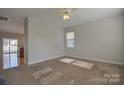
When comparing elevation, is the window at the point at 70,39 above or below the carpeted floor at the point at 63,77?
above

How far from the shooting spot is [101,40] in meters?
3.92

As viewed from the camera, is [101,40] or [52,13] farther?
[101,40]

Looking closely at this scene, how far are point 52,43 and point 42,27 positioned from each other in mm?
1078

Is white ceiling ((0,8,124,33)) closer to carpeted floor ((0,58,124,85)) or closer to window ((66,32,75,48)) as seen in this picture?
window ((66,32,75,48))

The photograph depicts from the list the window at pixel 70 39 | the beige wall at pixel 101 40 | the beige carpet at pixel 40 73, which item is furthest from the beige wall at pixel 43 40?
the beige carpet at pixel 40 73

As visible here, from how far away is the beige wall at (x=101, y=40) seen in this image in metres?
3.37

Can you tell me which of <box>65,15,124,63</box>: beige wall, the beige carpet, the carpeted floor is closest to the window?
<box>65,15,124,63</box>: beige wall

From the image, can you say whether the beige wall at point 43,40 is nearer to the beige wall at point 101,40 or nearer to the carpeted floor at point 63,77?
the beige wall at point 101,40

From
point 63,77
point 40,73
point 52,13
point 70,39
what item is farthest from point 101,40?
point 40,73

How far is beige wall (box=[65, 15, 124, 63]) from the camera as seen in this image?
337 cm

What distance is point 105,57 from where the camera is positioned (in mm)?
3812

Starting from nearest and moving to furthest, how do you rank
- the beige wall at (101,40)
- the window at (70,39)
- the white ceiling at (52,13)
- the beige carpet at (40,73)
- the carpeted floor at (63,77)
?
the carpeted floor at (63,77)
the beige carpet at (40,73)
the white ceiling at (52,13)
the beige wall at (101,40)
the window at (70,39)

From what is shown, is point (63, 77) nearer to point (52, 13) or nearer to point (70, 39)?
point (52, 13)
